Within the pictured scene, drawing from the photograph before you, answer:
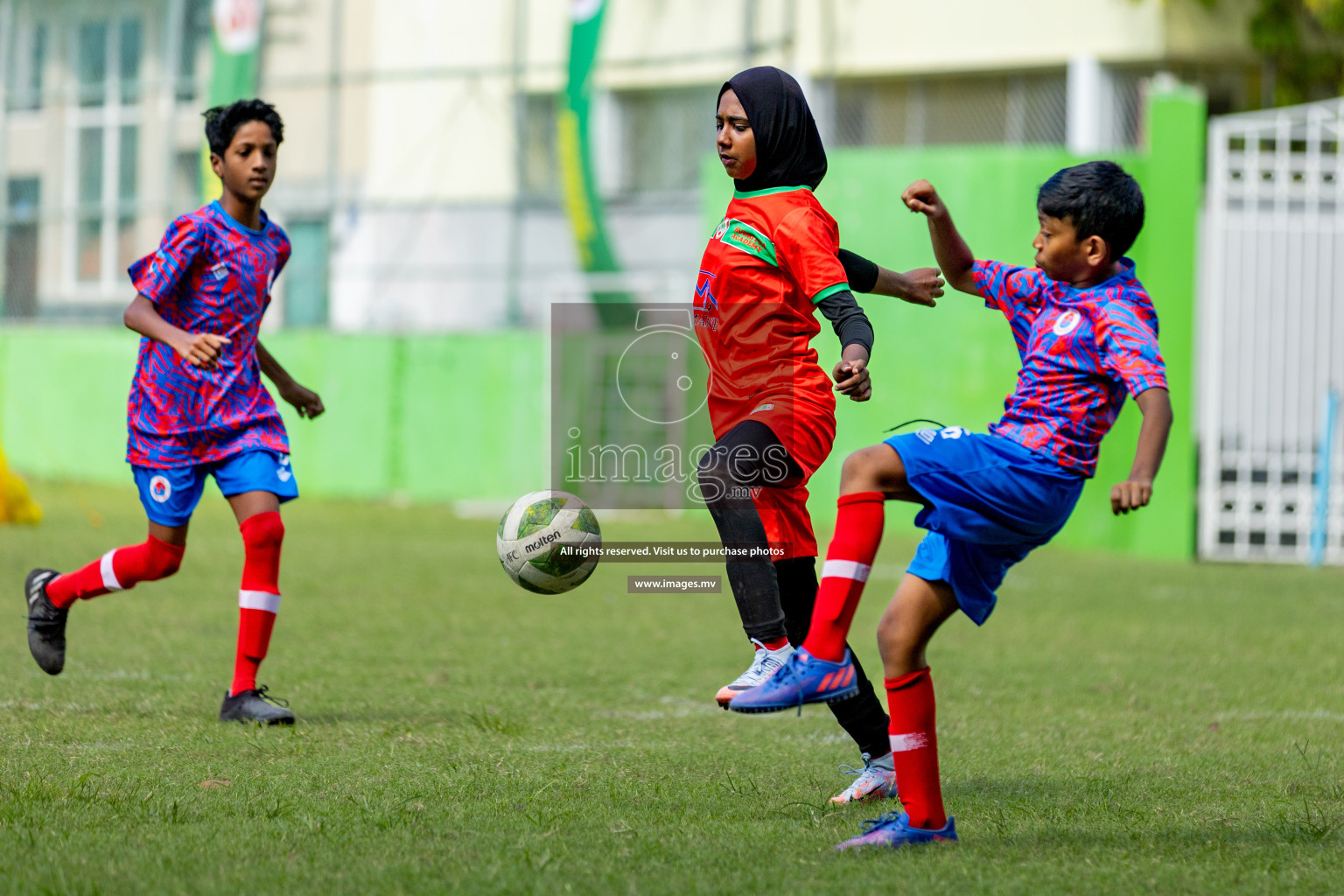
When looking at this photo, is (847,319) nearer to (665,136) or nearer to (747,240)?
(747,240)

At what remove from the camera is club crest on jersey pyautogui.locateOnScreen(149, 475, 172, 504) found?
5586 millimetres

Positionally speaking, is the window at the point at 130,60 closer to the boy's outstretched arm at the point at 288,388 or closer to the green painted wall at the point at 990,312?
the green painted wall at the point at 990,312

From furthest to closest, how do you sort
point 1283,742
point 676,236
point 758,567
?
point 676,236 → point 1283,742 → point 758,567

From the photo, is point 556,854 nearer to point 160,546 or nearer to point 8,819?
point 8,819

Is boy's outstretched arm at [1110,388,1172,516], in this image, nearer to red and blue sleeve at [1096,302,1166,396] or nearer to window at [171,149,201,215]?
red and blue sleeve at [1096,302,1166,396]

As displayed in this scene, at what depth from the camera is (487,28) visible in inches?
793

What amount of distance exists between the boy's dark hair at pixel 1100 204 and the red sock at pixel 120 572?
11.1ft

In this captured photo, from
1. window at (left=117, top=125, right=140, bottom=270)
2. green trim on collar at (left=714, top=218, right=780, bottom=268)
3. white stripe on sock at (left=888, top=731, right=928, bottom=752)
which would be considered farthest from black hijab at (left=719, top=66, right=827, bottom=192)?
window at (left=117, top=125, right=140, bottom=270)

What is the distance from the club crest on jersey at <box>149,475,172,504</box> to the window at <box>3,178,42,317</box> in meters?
18.5

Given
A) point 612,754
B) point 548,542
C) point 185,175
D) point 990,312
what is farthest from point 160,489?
point 185,175

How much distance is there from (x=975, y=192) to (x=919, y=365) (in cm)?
158

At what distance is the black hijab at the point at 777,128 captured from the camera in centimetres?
436

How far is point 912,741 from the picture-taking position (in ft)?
12.8

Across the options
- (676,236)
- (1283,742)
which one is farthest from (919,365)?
(1283,742)
